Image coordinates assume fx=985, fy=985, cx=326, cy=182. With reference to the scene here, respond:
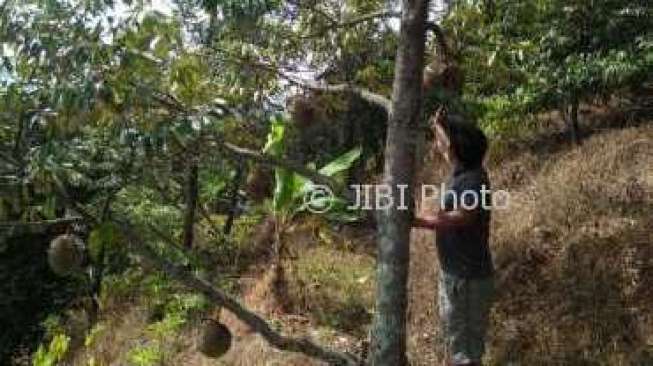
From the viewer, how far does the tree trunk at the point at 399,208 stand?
536cm

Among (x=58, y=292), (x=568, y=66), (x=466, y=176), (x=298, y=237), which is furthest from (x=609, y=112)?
(x=58, y=292)

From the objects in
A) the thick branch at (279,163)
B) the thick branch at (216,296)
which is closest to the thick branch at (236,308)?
the thick branch at (216,296)

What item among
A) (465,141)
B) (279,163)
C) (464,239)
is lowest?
(464,239)

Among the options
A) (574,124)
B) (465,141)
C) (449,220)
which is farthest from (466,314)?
(574,124)

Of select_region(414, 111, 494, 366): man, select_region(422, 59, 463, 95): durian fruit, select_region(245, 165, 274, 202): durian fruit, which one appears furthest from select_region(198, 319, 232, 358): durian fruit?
select_region(245, 165, 274, 202): durian fruit

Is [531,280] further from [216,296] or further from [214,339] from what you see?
[216,296]

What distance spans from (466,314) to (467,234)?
0.49m

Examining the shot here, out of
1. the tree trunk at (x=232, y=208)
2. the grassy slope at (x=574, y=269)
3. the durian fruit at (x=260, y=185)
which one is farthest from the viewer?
the tree trunk at (x=232, y=208)

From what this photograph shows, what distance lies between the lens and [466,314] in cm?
569

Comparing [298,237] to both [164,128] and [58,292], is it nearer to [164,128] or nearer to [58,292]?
[58,292]

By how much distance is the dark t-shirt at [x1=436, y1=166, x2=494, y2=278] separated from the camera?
5.46 metres

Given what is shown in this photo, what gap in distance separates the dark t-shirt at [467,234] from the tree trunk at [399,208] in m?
0.28

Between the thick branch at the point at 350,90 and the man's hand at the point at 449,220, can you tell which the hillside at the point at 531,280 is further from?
the thick branch at the point at 350,90

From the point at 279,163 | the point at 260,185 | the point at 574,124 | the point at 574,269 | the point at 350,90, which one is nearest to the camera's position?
the point at 279,163
